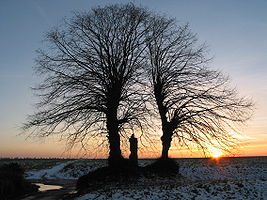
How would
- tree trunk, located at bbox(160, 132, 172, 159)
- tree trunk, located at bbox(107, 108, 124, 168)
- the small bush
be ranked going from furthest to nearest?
tree trunk, located at bbox(160, 132, 172, 159) → tree trunk, located at bbox(107, 108, 124, 168) → the small bush

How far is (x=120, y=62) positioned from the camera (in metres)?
27.7

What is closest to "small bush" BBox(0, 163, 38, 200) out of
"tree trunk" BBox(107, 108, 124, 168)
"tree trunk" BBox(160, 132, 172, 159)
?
"tree trunk" BBox(107, 108, 124, 168)

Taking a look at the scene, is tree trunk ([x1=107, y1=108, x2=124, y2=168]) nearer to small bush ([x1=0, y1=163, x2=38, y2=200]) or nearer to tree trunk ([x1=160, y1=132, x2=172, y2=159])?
tree trunk ([x1=160, y1=132, x2=172, y2=159])

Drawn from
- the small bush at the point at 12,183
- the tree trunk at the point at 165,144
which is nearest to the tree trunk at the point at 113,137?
the tree trunk at the point at 165,144

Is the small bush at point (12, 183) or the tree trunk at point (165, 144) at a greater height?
the tree trunk at point (165, 144)

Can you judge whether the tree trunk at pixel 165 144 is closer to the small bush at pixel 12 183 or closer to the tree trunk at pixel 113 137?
the tree trunk at pixel 113 137

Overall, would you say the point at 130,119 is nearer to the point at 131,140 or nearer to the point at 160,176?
the point at 131,140

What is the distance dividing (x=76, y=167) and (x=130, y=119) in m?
24.3

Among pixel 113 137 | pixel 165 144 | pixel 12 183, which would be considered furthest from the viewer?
pixel 165 144

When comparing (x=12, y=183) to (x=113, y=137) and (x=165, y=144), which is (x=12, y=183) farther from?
(x=165, y=144)

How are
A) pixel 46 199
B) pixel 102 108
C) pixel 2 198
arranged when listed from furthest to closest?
pixel 102 108, pixel 2 198, pixel 46 199

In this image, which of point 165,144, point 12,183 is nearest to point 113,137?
point 165,144

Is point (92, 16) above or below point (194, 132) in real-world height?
above

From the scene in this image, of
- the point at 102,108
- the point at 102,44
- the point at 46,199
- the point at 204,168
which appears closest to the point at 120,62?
the point at 102,44
